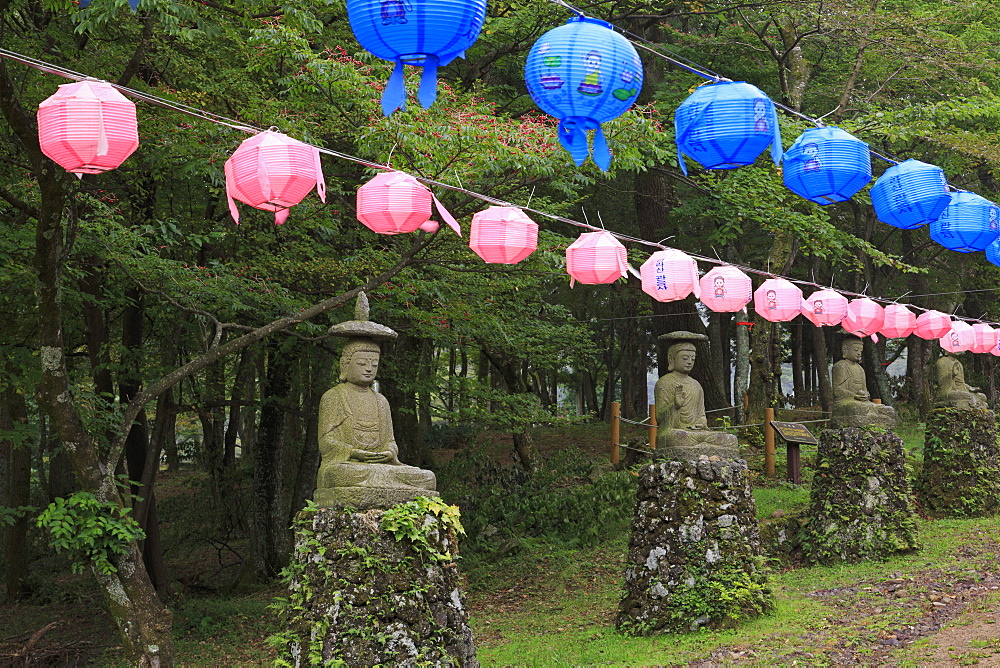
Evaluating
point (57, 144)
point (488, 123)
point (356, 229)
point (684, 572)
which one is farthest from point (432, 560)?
point (356, 229)

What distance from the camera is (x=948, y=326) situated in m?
14.4

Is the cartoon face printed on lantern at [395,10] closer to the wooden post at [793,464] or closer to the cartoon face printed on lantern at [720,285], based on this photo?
the cartoon face printed on lantern at [720,285]

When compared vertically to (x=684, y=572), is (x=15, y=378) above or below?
above

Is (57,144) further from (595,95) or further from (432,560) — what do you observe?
(432,560)

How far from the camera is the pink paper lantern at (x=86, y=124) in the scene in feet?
19.1

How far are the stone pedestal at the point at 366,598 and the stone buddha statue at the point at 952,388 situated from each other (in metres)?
11.9

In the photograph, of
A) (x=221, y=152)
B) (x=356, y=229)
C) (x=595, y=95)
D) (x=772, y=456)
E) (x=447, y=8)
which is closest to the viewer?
(x=447, y=8)

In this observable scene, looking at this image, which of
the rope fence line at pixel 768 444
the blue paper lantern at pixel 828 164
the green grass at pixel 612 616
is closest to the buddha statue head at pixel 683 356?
the green grass at pixel 612 616

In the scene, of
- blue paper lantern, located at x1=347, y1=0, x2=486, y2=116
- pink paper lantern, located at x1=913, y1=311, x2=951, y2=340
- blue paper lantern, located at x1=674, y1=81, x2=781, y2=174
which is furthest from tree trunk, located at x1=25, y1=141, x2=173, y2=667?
pink paper lantern, located at x1=913, y1=311, x2=951, y2=340

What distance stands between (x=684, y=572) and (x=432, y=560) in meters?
3.58

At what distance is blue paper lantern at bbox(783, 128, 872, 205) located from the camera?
725 centimetres

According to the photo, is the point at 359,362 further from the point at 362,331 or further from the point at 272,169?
the point at 272,169

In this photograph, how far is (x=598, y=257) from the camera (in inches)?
358

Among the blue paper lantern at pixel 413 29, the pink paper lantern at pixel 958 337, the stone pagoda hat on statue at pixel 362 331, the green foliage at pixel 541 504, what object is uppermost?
the blue paper lantern at pixel 413 29
